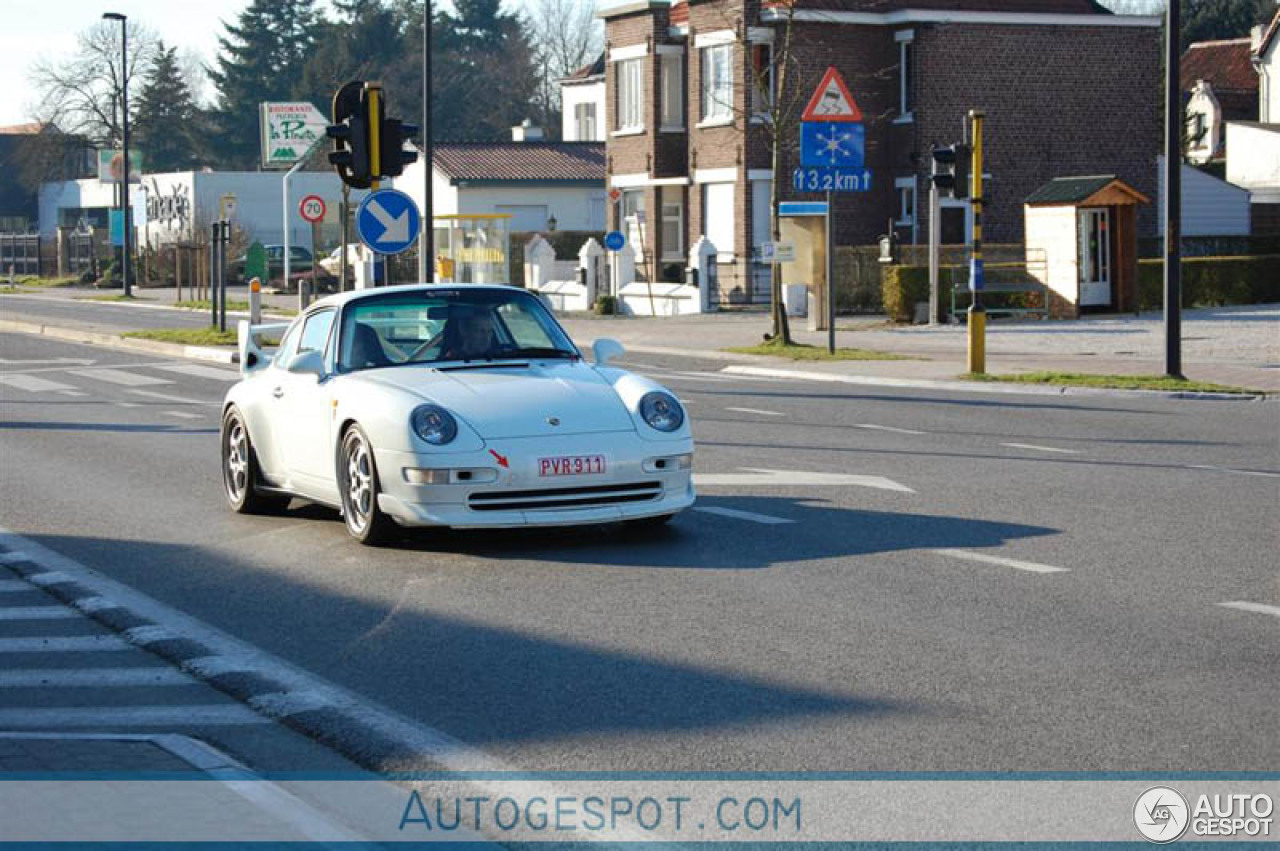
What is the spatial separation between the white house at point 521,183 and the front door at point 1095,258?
30.2 metres

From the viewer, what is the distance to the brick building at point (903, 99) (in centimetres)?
4675

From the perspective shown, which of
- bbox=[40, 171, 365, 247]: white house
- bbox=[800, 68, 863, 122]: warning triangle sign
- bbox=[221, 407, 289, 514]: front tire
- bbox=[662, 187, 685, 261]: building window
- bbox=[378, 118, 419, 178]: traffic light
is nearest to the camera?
bbox=[221, 407, 289, 514]: front tire

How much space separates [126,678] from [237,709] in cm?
81

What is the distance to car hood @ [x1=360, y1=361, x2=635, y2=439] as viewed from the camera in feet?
33.8

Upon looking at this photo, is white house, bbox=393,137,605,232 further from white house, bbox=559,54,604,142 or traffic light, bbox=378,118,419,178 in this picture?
traffic light, bbox=378,118,419,178

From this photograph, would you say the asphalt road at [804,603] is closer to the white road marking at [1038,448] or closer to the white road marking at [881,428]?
the white road marking at [1038,448]

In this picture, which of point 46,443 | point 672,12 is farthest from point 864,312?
point 46,443

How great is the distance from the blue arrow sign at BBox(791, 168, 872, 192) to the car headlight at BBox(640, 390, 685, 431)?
54.8 feet

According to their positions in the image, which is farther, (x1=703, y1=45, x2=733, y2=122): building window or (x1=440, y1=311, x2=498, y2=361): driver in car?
(x1=703, y1=45, x2=733, y2=122): building window

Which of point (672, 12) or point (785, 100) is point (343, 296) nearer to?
point (785, 100)

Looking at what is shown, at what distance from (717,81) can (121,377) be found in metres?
23.9

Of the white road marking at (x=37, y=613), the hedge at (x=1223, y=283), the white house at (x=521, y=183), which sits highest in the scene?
the white house at (x=521, y=183)

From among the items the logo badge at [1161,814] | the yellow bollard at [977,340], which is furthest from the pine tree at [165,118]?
the logo badge at [1161,814]

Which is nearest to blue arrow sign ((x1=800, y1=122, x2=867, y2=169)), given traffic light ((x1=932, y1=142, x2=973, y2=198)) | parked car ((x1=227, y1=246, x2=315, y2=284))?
traffic light ((x1=932, y1=142, x2=973, y2=198))
